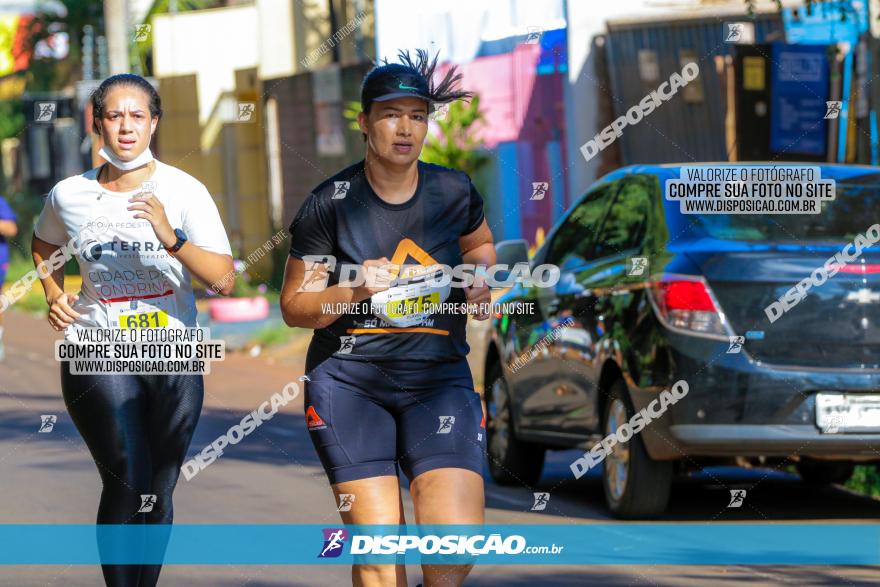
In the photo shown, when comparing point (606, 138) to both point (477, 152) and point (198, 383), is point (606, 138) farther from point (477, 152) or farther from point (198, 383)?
point (198, 383)

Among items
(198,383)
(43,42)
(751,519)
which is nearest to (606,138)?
(751,519)

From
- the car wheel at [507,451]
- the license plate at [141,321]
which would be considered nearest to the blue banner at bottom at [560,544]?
the car wheel at [507,451]

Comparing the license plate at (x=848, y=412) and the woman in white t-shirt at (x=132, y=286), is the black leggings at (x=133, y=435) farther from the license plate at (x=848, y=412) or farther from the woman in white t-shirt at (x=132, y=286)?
the license plate at (x=848, y=412)

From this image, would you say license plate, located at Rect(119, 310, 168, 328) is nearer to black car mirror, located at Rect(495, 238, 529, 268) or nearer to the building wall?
black car mirror, located at Rect(495, 238, 529, 268)

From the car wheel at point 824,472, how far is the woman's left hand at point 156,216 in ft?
18.9

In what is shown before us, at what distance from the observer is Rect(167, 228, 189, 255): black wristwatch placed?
17.5ft

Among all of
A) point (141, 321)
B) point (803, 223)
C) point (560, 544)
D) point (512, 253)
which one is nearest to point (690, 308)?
point (803, 223)

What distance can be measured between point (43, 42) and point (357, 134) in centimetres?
1530

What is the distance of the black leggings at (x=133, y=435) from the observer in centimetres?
542

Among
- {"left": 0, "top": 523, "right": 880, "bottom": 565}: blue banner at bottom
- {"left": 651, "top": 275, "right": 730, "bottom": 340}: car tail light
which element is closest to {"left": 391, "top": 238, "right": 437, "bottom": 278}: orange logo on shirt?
{"left": 0, "top": 523, "right": 880, "bottom": 565}: blue banner at bottom

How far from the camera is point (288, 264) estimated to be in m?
4.98

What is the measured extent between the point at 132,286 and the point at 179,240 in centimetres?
28

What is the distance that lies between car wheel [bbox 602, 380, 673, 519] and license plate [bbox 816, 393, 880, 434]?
89 cm

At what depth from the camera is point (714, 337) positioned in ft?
26.5
